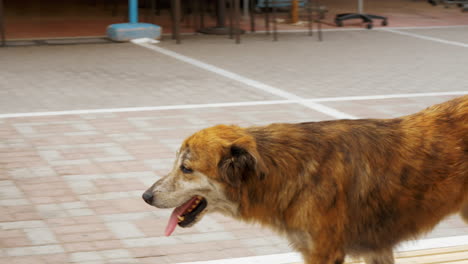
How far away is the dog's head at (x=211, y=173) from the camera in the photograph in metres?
3.34

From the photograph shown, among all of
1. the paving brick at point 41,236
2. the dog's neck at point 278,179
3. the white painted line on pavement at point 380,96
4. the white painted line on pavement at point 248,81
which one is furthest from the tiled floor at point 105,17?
the dog's neck at point 278,179

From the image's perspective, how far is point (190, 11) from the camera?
19359 mm

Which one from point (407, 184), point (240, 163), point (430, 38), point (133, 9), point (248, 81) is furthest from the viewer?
point (430, 38)

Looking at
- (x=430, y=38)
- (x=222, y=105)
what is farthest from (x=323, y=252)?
(x=430, y=38)

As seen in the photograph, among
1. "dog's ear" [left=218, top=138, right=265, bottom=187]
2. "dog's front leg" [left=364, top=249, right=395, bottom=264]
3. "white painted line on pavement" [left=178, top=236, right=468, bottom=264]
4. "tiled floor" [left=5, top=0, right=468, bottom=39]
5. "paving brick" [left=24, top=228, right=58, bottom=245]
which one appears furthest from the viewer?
"tiled floor" [left=5, top=0, right=468, bottom=39]

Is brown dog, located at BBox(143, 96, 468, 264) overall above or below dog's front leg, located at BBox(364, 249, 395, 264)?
above

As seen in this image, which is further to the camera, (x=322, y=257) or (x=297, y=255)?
(x=297, y=255)

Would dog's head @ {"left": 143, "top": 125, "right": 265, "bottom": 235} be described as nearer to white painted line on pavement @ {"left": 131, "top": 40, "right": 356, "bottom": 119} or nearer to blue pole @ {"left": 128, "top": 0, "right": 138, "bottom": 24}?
white painted line on pavement @ {"left": 131, "top": 40, "right": 356, "bottom": 119}

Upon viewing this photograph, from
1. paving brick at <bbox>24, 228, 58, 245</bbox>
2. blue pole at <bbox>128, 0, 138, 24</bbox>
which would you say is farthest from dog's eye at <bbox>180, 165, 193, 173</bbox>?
blue pole at <bbox>128, 0, 138, 24</bbox>

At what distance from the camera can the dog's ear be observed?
10.9 ft

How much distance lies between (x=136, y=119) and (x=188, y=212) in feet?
15.6

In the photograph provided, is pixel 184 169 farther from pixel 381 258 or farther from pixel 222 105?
pixel 222 105

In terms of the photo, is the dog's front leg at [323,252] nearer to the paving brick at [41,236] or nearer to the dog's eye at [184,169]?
the dog's eye at [184,169]

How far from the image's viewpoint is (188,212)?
358 centimetres
